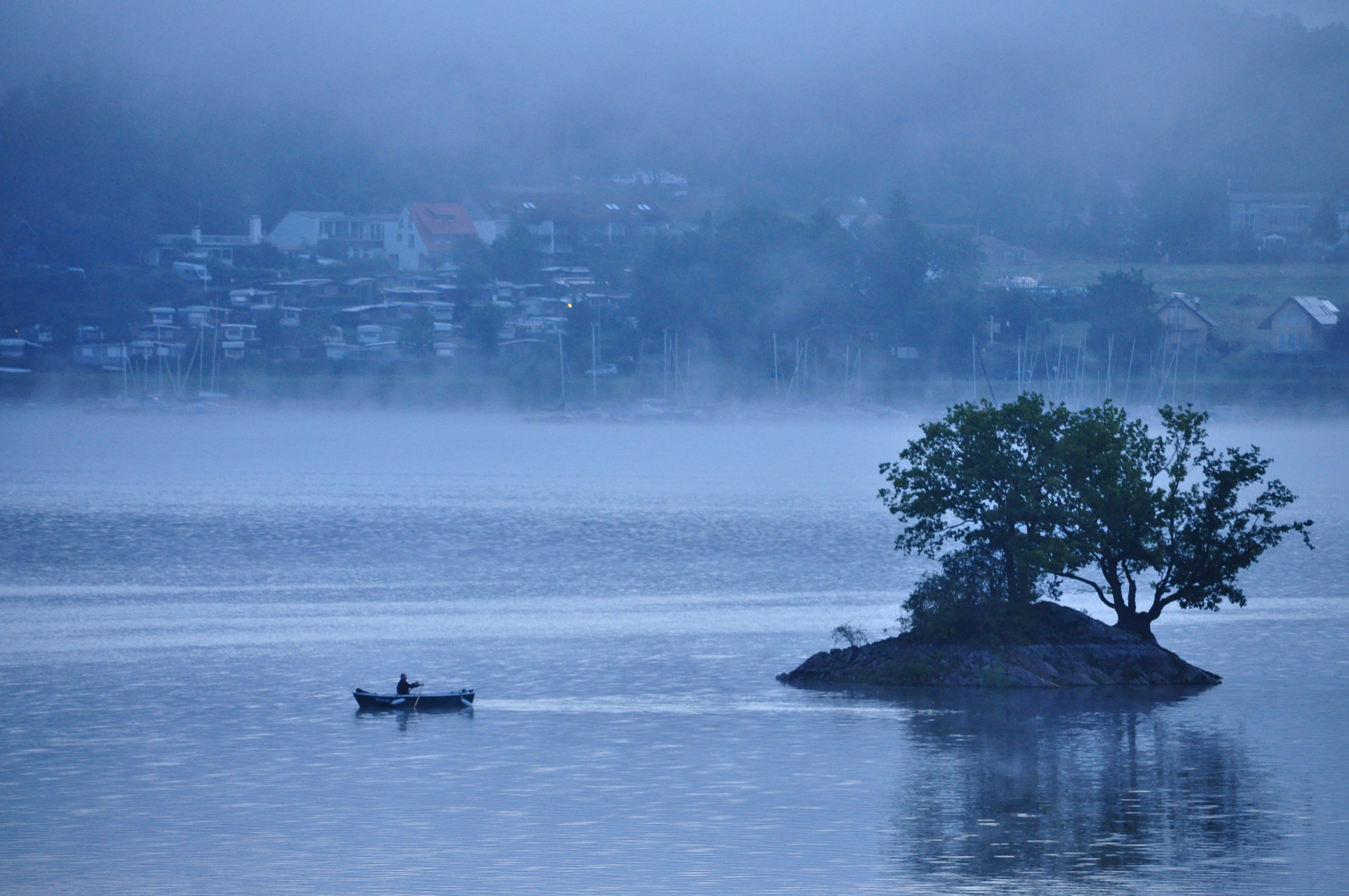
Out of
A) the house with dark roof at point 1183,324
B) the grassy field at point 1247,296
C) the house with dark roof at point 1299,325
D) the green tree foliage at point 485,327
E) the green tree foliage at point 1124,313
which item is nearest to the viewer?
the house with dark roof at point 1299,325

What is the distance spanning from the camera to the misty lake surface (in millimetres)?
27797

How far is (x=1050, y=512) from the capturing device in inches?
1578

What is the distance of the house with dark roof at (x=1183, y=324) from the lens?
6767 inches

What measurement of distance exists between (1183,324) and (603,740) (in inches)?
5756

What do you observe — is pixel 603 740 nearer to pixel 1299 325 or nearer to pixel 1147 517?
pixel 1147 517

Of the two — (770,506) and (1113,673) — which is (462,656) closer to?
(1113,673)

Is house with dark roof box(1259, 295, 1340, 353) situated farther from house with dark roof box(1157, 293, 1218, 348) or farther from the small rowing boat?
the small rowing boat

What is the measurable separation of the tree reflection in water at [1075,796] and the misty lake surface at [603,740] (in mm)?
92

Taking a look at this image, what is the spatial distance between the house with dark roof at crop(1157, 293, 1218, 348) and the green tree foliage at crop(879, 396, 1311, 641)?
135044 mm

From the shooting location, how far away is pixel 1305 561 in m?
74.4

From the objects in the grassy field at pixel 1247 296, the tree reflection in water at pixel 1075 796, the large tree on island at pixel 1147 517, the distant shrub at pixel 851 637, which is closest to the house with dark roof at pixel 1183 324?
the grassy field at pixel 1247 296

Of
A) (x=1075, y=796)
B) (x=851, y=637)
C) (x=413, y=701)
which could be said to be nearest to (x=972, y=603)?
(x=851, y=637)

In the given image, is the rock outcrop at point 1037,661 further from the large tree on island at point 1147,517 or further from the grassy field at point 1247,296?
the grassy field at point 1247,296

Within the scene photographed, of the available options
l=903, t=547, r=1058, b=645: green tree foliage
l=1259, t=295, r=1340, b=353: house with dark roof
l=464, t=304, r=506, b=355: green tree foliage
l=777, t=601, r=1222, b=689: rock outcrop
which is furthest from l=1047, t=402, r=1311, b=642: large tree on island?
l=464, t=304, r=506, b=355: green tree foliage
